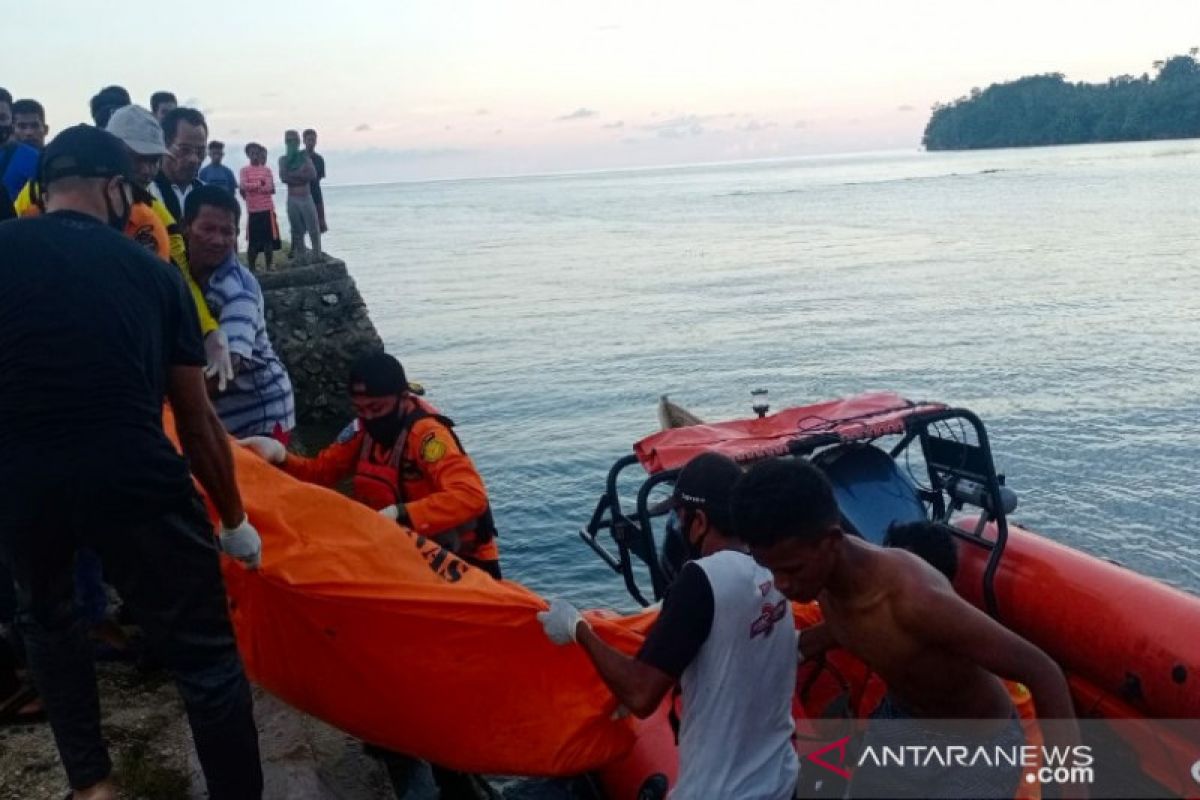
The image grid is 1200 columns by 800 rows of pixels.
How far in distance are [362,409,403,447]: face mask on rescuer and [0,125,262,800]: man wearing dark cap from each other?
140cm

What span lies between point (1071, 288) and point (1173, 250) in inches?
391

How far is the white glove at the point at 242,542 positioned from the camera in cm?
362

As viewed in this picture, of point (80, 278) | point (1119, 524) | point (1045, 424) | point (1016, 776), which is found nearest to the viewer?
point (80, 278)

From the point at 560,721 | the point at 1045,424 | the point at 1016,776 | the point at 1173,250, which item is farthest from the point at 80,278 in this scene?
the point at 1173,250

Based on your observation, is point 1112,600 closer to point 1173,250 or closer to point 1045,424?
point 1045,424

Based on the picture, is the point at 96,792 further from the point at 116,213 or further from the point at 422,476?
the point at 116,213

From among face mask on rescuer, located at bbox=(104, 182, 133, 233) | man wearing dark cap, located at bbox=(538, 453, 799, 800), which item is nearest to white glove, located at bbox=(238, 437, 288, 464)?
face mask on rescuer, located at bbox=(104, 182, 133, 233)

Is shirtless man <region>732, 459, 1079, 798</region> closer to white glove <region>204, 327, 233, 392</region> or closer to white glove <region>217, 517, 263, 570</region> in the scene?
white glove <region>217, 517, 263, 570</region>

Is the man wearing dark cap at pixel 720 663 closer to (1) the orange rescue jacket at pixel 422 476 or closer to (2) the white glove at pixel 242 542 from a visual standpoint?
(2) the white glove at pixel 242 542

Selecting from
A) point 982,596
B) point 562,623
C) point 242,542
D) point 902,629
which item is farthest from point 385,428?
point 982,596

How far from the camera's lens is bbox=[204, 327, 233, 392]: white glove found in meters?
4.91

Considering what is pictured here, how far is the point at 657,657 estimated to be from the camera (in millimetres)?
3176

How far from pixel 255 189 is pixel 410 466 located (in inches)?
585

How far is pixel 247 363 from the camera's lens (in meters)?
5.36
